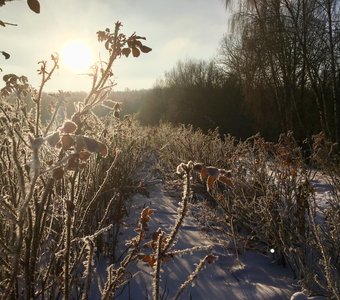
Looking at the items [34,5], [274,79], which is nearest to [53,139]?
[34,5]

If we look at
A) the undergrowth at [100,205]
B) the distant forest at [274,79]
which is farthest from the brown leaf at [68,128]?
the distant forest at [274,79]

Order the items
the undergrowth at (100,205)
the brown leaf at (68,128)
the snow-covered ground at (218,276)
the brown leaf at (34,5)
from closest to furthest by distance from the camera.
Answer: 1. the brown leaf at (68,128)
2. the brown leaf at (34,5)
3. the undergrowth at (100,205)
4. the snow-covered ground at (218,276)

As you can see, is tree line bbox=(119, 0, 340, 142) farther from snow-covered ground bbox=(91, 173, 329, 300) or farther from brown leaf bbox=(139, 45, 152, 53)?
brown leaf bbox=(139, 45, 152, 53)

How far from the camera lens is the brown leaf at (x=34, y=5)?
1.06 metres

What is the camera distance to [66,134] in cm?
91

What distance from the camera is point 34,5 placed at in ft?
3.50

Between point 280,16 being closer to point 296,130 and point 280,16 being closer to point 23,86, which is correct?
point 296,130

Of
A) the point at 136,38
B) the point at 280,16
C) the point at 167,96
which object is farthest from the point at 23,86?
the point at 167,96

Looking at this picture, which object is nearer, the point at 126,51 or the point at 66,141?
the point at 66,141

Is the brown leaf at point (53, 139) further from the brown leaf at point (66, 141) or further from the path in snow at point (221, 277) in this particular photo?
the path in snow at point (221, 277)

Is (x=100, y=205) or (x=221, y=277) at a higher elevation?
(x=100, y=205)

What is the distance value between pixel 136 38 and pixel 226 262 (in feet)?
7.20

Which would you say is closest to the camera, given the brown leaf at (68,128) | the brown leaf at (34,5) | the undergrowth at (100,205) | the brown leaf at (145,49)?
the brown leaf at (68,128)

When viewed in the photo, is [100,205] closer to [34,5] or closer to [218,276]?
[218,276]
